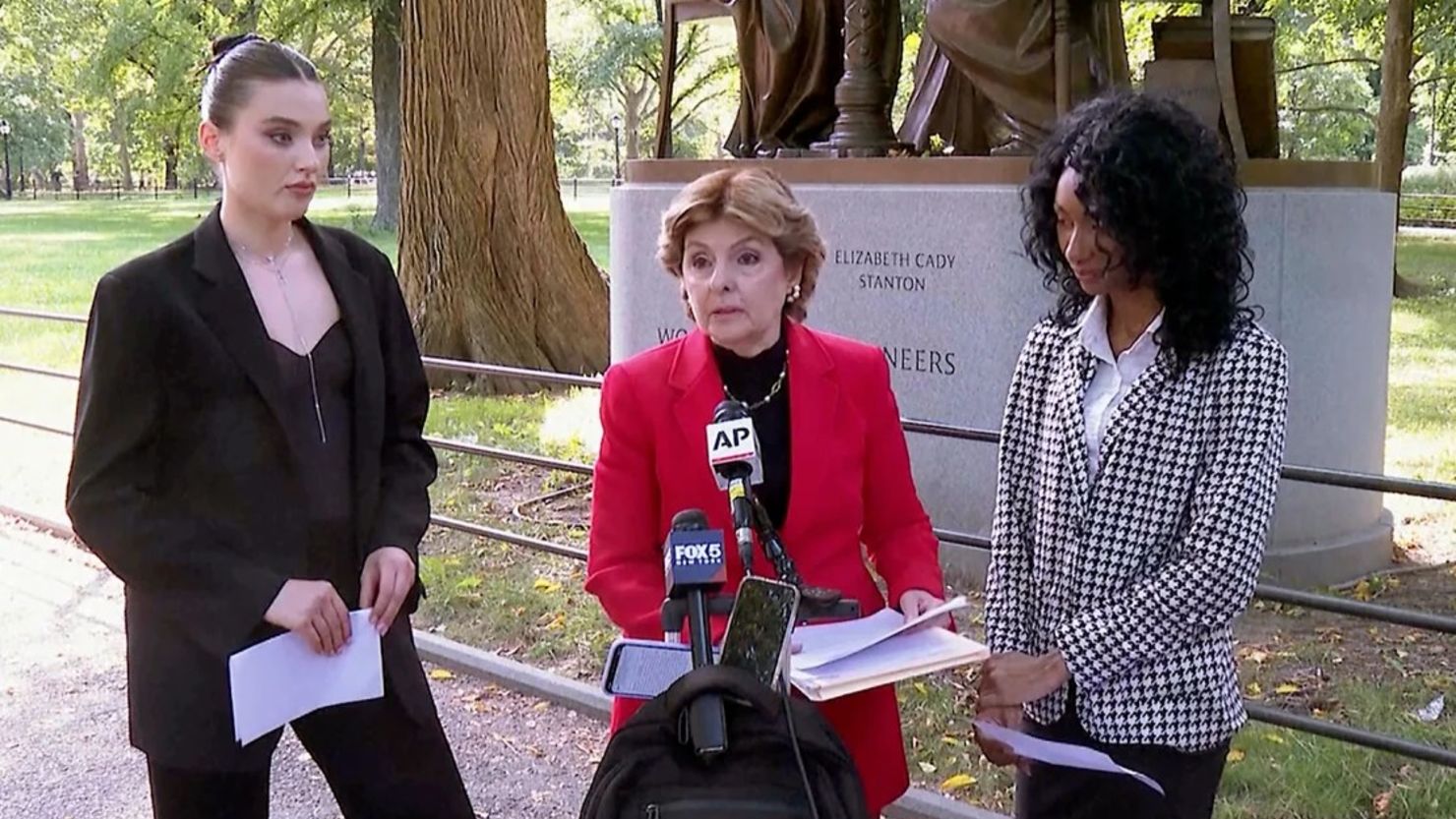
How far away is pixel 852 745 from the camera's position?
2.77 metres

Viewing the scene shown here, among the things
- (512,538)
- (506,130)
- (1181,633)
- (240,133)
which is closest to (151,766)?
(240,133)

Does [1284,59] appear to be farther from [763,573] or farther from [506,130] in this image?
[763,573]

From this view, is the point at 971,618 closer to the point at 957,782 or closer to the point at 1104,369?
the point at 957,782

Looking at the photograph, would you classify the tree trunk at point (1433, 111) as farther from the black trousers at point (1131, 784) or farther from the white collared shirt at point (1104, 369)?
the black trousers at point (1131, 784)

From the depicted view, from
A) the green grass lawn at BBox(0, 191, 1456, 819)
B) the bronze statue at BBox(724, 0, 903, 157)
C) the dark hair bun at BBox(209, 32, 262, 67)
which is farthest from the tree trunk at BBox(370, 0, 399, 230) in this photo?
the dark hair bun at BBox(209, 32, 262, 67)

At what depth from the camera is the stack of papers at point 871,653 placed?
85.7 inches

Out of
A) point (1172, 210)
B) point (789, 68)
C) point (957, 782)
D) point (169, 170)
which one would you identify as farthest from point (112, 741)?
point (169, 170)

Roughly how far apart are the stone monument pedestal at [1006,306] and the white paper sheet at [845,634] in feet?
13.5

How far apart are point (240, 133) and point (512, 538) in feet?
11.6

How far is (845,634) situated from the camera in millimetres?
2354

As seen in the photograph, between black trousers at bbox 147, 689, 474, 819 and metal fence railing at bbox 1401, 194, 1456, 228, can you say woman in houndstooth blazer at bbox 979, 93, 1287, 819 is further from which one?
metal fence railing at bbox 1401, 194, 1456, 228

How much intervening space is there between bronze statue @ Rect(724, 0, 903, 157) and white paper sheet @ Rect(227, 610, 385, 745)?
201 inches

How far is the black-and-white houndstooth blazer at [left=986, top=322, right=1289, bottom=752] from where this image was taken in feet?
7.87

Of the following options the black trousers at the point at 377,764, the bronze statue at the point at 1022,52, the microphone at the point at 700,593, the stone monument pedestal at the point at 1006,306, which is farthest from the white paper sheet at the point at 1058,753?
the bronze statue at the point at 1022,52
